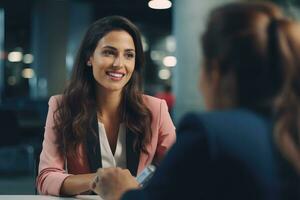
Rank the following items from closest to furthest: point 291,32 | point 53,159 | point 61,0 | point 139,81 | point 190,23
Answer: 1. point 291,32
2. point 53,159
3. point 139,81
4. point 190,23
5. point 61,0

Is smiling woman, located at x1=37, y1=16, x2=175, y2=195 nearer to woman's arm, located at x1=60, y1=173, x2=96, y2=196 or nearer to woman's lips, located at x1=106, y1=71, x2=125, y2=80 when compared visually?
woman's lips, located at x1=106, y1=71, x2=125, y2=80

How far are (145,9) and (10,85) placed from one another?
5.02 metres

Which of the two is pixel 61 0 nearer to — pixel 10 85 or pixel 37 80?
pixel 37 80

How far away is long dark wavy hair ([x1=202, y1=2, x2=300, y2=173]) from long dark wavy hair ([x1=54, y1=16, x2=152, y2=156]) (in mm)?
1124

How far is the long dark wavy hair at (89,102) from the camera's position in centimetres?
192

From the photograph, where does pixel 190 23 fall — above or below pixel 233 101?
above

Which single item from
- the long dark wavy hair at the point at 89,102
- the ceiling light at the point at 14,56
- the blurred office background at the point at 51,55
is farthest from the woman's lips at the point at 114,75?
the ceiling light at the point at 14,56

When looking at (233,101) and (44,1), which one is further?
(44,1)

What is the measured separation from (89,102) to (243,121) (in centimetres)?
127

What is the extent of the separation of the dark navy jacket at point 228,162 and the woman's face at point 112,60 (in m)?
1.19

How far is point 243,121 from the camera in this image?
0.81 metres

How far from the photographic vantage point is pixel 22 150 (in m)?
7.19

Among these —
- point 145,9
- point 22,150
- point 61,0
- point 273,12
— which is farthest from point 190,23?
point 145,9

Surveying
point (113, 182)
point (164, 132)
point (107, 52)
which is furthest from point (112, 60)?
point (113, 182)
